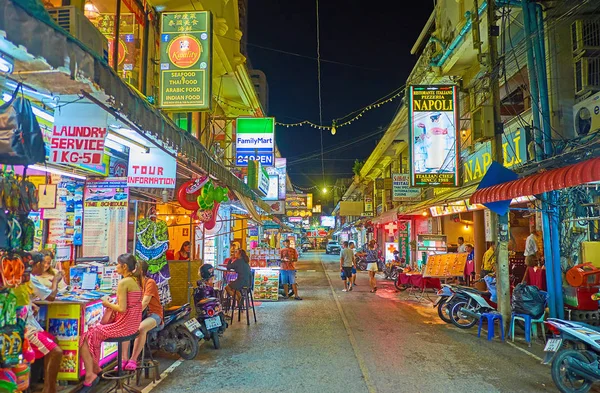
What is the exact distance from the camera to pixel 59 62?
11.1ft

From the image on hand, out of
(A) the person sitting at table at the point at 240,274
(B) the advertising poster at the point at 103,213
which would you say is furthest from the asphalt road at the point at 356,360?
(B) the advertising poster at the point at 103,213

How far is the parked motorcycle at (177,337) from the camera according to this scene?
7094 mm

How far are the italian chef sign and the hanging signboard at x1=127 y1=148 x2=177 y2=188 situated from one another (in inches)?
85.5

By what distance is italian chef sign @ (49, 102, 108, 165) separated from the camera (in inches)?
197

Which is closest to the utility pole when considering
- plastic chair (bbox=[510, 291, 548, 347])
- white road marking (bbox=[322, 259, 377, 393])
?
plastic chair (bbox=[510, 291, 548, 347])

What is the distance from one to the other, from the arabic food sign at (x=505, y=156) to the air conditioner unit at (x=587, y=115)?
1253 mm

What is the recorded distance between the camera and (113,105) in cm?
426

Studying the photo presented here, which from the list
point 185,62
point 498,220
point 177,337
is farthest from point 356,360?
point 185,62

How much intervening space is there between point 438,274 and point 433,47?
343 inches

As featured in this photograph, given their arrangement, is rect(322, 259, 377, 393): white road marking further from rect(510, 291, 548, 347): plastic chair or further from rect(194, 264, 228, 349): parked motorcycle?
rect(510, 291, 548, 347): plastic chair

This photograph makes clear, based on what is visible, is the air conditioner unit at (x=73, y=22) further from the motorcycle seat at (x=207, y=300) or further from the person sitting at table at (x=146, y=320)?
the motorcycle seat at (x=207, y=300)

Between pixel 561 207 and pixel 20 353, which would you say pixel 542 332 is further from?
pixel 20 353

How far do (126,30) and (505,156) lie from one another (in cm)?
1066

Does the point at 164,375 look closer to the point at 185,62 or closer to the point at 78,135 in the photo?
the point at 78,135
